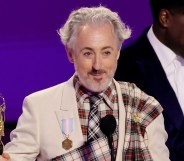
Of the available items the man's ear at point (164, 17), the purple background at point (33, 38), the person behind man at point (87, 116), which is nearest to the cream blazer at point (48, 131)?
the person behind man at point (87, 116)

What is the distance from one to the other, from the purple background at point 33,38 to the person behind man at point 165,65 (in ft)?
1.40

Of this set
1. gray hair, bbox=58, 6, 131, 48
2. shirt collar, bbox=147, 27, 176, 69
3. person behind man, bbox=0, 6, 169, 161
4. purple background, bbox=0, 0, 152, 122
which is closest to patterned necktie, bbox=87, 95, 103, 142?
person behind man, bbox=0, 6, 169, 161

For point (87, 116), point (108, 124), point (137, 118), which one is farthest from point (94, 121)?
point (108, 124)

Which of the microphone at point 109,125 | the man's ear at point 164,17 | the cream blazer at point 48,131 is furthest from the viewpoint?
the man's ear at point 164,17

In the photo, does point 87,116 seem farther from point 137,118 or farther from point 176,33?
point 176,33

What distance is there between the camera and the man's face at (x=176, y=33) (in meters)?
1.86

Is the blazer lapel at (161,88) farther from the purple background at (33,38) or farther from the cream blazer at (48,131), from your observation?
the purple background at (33,38)

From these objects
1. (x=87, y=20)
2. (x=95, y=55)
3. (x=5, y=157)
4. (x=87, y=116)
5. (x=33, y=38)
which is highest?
(x=33, y=38)

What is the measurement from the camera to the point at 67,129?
1.54 metres

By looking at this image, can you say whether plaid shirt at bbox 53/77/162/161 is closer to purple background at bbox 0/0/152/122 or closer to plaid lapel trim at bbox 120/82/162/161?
plaid lapel trim at bbox 120/82/162/161

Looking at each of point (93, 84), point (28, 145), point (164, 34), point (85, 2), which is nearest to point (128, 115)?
point (93, 84)

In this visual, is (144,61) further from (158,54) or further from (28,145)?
(28,145)

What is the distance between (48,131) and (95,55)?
0.26 meters

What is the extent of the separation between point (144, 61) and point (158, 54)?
0.07m
